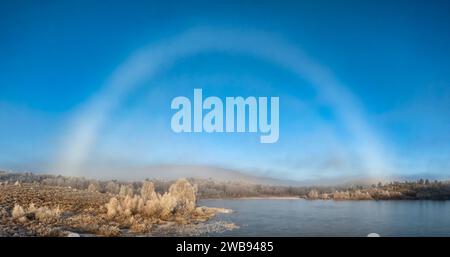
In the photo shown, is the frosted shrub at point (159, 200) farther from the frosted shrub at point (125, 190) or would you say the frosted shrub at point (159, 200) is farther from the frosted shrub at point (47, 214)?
the frosted shrub at point (47, 214)

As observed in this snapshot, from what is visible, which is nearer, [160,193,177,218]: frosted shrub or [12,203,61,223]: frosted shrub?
[12,203,61,223]: frosted shrub

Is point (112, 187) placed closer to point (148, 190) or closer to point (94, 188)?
point (94, 188)

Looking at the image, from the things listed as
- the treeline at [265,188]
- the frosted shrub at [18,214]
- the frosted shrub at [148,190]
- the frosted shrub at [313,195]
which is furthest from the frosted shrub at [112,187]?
the frosted shrub at [313,195]

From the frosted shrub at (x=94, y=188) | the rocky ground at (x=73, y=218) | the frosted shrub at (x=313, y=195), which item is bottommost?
the rocky ground at (x=73, y=218)

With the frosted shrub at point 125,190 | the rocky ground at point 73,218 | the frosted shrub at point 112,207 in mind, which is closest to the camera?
the rocky ground at point 73,218

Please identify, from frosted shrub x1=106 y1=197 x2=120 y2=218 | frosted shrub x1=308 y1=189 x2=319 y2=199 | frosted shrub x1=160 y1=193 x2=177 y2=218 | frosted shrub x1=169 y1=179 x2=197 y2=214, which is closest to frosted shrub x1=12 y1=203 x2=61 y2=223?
frosted shrub x1=106 y1=197 x2=120 y2=218

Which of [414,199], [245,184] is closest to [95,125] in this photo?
[245,184]

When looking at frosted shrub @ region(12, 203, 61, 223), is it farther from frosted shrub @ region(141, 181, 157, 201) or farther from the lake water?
the lake water

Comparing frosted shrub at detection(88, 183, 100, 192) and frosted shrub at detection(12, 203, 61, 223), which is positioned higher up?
frosted shrub at detection(88, 183, 100, 192)
